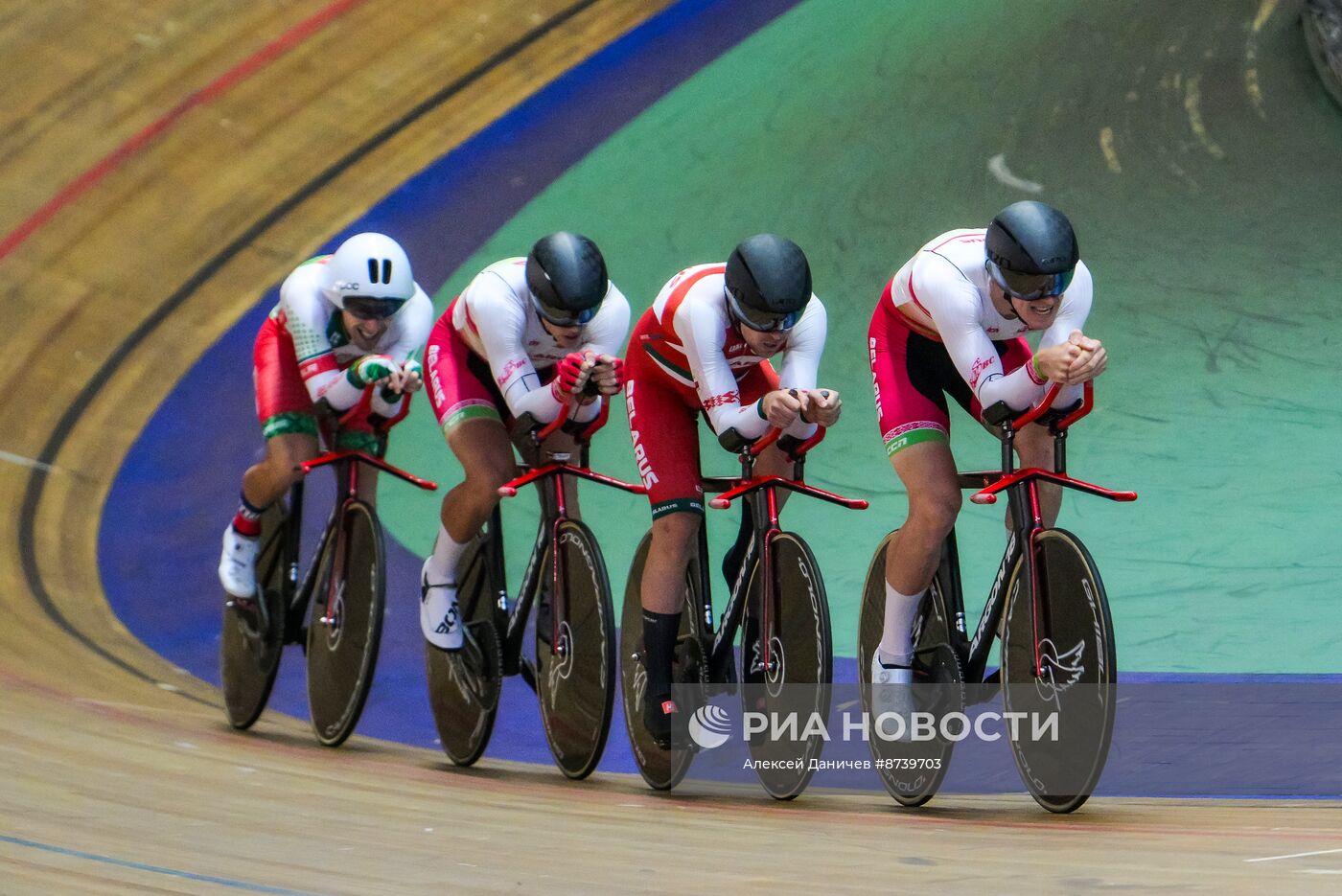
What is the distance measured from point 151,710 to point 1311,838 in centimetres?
334

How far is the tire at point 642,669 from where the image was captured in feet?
13.7

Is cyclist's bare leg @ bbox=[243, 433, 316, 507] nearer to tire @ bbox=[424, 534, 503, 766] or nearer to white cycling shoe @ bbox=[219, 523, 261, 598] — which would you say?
white cycling shoe @ bbox=[219, 523, 261, 598]

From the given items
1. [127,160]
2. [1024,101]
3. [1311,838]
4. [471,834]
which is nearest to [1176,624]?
[1311,838]

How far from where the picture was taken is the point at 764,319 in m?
3.90

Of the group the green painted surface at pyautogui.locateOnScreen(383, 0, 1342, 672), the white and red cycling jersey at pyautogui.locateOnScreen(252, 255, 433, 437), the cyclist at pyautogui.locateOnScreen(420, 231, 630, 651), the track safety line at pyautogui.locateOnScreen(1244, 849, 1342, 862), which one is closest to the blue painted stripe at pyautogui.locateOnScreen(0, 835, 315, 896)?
the track safety line at pyautogui.locateOnScreen(1244, 849, 1342, 862)

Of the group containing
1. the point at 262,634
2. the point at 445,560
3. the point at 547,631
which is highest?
the point at 445,560

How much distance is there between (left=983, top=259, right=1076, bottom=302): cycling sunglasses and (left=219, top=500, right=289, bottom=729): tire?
8.21ft

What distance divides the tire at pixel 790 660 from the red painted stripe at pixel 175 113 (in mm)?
5908

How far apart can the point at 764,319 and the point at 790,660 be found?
2.49 feet

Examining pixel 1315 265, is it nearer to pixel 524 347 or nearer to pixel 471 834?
pixel 524 347

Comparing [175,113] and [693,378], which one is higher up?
[175,113]

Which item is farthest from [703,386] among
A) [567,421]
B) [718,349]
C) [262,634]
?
[262,634]

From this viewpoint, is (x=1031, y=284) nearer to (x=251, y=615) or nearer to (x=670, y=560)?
(x=670, y=560)

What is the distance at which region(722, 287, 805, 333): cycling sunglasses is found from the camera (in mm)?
3893
